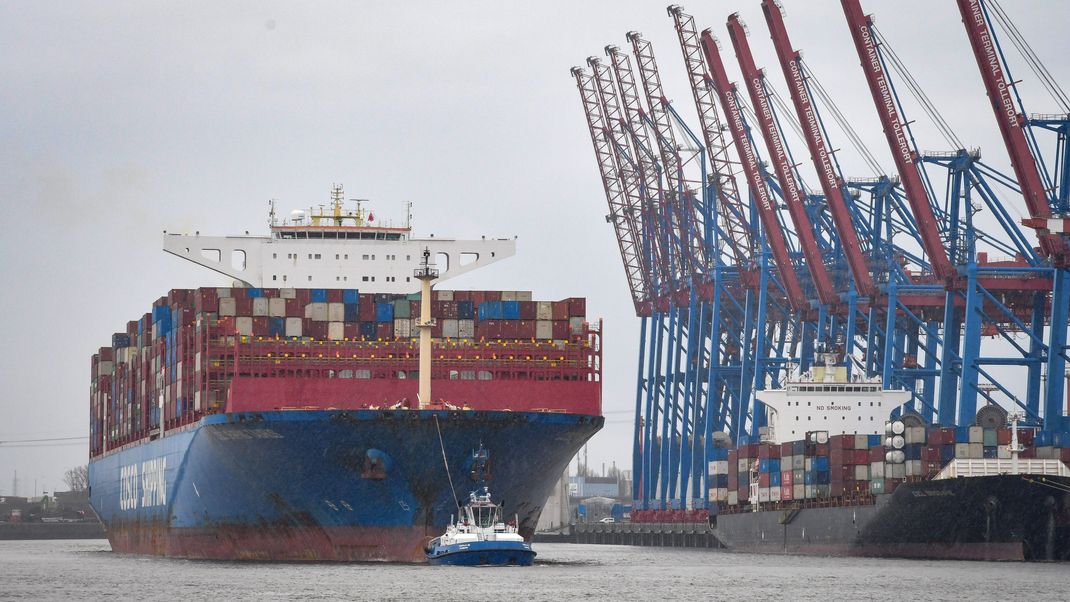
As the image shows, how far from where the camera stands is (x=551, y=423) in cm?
5125

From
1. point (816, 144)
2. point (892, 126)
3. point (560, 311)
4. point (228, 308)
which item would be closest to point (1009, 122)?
point (892, 126)

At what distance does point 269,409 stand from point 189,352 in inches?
205

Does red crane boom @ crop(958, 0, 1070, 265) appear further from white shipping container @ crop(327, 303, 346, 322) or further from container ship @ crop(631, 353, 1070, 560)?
white shipping container @ crop(327, 303, 346, 322)

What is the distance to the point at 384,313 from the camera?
174ft

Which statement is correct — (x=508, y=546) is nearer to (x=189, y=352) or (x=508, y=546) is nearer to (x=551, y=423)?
(x=551, y=423)

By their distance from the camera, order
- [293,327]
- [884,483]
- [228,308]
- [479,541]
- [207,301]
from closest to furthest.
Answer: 1. [479,541]
2. [293,327]
3. [228,308]
4. [207,301]
5. [884,483]

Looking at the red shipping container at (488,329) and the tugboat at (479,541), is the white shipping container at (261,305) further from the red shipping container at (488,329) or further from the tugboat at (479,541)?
the tugboat at (479,541)

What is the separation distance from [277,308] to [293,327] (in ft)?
2.34

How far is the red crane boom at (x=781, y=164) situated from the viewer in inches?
3095

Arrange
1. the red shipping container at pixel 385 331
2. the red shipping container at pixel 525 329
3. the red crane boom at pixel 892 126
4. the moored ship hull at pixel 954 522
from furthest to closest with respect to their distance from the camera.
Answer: the red crane boom at pixel 892 126 < the moored ship hull at pixel 954 522 < the red shipping container at pixel 525 329 < the red shipping container at pixel 385 331

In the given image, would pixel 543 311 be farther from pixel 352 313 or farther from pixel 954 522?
pixel 954 522

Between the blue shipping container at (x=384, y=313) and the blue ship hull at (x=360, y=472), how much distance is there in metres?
4.01

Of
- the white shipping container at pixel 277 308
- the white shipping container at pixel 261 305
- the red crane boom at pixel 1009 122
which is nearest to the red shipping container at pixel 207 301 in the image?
the white shipping container at pixel 261 305

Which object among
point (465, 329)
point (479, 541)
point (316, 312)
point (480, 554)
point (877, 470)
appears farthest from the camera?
point (877, 470)
